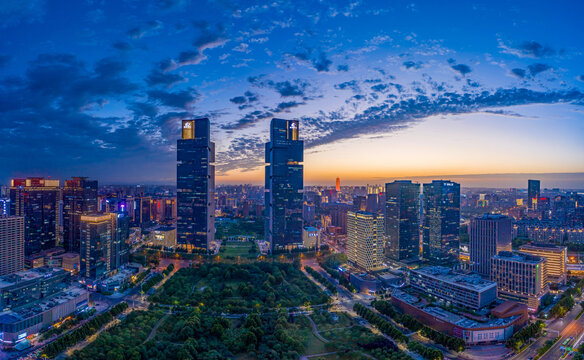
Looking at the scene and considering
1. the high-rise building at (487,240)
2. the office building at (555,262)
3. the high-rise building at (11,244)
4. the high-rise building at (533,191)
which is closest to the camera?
the high-rise building at (11,244)

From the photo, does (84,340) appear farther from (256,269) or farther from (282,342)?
(256,269)

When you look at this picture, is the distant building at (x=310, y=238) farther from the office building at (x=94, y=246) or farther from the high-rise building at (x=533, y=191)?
the high-rise building at (x=533, y=191)

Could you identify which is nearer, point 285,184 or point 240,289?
point 240,289

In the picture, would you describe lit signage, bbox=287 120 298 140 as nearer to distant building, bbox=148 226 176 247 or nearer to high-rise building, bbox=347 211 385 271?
high-rise building, bbox=347 211 385 271

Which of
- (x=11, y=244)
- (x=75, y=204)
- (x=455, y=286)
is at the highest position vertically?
(x=75, y=204)

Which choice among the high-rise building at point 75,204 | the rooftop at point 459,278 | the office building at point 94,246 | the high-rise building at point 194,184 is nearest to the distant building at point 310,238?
the high-rise building at point 194,184

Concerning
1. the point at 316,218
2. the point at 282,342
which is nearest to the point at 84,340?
the point at 282,342

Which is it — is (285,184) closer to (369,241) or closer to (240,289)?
(369,241)

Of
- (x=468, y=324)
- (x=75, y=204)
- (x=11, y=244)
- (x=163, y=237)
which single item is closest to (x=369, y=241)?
(x=468, y=324)

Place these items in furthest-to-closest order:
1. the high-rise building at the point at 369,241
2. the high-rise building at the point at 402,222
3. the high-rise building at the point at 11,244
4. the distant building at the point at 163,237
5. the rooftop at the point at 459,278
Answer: the distant building at the point at 163,237 < the high-rise building at the point at 402,222 < the high-rise building at the point at 369,241 < the high-rise building at the point at 11,244 < the rooftop at the point at 459,278
